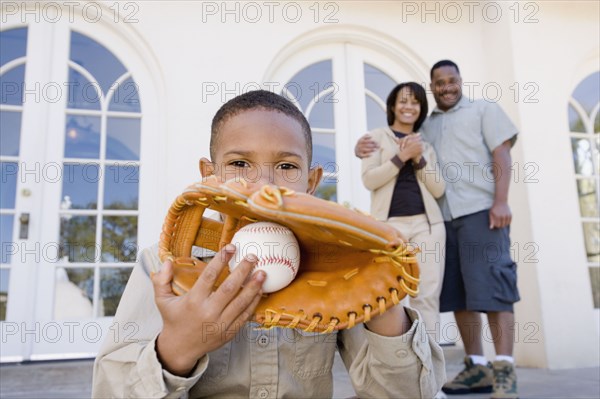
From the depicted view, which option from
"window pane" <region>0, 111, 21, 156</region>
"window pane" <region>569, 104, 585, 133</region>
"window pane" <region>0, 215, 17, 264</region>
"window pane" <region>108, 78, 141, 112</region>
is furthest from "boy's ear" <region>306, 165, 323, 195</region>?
"window pane" <region>569, 104, 585, 133</region>

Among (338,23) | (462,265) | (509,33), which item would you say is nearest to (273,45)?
(338,23)

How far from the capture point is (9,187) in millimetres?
3543

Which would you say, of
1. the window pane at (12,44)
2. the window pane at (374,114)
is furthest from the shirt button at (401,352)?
the window pane at (12,44)

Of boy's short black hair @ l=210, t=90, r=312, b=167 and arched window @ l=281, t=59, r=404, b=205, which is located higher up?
arched window @ l=281, t=59, r=404, b=205

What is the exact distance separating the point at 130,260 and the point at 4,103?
1.49 metres

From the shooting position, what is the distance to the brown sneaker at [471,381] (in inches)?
105

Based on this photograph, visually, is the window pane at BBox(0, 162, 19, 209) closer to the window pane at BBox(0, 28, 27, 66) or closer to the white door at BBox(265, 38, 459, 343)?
the window pane at BBox(0, 28, 27, 66)

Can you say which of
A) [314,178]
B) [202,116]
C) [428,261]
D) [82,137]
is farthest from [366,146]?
[82,137]

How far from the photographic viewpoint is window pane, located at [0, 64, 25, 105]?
3.62 metres

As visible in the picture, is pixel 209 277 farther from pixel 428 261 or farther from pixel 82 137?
pixel 82 137

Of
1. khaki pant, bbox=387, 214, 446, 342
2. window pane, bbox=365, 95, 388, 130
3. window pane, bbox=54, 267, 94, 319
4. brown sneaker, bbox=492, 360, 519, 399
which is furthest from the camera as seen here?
window pane, bbox=365, 95, 388, 130

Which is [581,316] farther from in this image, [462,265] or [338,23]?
[338,23]

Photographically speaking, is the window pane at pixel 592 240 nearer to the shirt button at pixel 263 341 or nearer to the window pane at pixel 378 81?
the window pane at pixel 378 81

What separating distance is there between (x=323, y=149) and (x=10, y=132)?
7.96 feet
